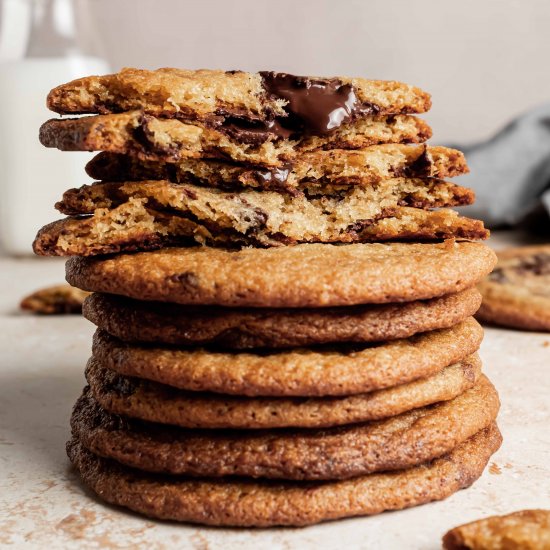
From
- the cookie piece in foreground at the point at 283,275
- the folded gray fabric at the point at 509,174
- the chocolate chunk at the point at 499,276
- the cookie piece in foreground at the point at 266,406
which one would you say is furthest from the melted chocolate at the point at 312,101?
the folded gray fabric at the point at 509,174

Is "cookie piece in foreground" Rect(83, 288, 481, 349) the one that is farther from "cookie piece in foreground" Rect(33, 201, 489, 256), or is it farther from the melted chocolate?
the melted chocolate

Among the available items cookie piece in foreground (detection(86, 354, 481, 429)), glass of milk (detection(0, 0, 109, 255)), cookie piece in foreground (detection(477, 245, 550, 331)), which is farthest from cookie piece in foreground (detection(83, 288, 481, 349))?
glass of milk (detection(0, 0, 109, 255))

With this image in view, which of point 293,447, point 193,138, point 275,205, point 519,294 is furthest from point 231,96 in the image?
point 519,294

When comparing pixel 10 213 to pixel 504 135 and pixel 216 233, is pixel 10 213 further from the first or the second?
pixel 216 233

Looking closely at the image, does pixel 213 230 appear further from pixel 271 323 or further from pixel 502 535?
pixel 502 535

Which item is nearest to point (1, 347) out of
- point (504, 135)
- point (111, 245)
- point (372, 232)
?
point (111, 245)
